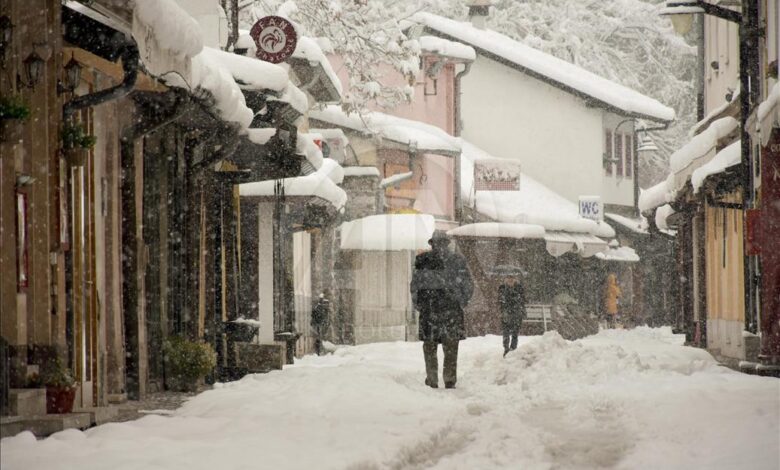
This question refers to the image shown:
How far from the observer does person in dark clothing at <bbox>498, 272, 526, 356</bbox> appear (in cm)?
2494

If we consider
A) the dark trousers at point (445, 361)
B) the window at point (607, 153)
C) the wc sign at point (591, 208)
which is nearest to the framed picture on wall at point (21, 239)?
the dark trousers at point (445, 361)

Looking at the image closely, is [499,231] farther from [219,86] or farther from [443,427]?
[443,427]

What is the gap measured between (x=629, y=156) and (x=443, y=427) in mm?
39197

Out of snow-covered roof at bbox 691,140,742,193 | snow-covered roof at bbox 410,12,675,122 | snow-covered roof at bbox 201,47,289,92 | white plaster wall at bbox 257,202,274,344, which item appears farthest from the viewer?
snow-covered roof at bbox 410,12,675,122

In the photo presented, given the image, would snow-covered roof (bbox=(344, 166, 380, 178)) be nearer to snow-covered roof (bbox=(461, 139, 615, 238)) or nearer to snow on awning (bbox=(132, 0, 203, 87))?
snow-covered roof (bbox=(461, 139, 615, 238))

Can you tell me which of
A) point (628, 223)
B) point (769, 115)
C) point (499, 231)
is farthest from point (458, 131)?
point (769, 115)

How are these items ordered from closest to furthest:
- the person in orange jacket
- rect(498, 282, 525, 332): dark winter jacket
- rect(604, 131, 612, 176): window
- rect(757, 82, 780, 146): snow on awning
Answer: rect(757, 82, 780, 146): snow on awning < rect(498, 282, 525, 332): dark winter jacket < the person in orange jacket < rect(604, 131, 612, 176): window

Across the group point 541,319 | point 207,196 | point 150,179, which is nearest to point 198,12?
point 207,196

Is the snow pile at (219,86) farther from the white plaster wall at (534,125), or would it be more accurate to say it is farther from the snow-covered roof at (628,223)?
the snow-covered roof at (628,223)

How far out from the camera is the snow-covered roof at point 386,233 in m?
33.1

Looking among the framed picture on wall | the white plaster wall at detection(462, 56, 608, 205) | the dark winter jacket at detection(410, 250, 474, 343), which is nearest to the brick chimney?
the white plaster wall at detection(462, 56, 608, 205)

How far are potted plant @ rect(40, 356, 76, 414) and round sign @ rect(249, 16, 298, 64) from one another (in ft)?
37.0

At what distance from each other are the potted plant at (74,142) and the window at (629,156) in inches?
1555

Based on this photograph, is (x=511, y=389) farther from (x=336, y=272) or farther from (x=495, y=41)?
(x=495, y=41)
